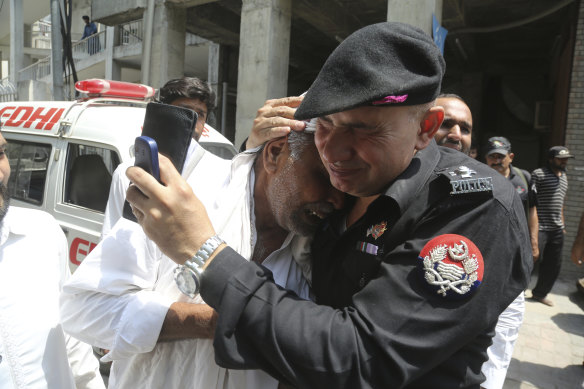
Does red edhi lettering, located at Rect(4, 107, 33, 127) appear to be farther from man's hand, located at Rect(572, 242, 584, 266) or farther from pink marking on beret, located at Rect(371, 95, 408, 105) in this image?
man's hand, located at Rect(572, 242, 584, 266)

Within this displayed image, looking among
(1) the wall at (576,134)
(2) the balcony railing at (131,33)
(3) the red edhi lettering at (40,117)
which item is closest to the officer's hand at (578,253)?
(1) the wall at (576,134)

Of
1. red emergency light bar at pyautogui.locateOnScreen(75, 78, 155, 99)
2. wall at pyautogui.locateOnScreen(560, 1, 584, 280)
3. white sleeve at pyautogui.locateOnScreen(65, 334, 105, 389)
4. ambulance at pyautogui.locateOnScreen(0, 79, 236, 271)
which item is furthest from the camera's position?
wall at pyautogui.locateOnScreen(560, 1, 584, 280)

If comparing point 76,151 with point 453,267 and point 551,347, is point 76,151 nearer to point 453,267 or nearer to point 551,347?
point 453,267

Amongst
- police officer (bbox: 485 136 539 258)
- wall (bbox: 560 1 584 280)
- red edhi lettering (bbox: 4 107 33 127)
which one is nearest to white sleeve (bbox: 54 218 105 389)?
red edhi lettering (bbox: 4 107 33 127)

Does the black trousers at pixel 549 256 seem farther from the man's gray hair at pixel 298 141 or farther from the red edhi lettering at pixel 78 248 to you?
the red edhi lettering at pixel 78 248

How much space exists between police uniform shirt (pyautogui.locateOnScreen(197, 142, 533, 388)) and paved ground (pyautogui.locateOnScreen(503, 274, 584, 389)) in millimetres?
3289

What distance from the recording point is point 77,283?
1.09m

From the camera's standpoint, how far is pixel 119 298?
1.06 meters

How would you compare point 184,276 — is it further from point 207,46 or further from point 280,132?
point 207,46

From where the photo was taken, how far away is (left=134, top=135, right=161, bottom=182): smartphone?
2.84ft

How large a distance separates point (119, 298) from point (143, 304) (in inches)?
3.0

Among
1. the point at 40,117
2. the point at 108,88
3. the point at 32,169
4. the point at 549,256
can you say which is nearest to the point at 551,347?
the point at 549,256

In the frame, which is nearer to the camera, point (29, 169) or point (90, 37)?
point (29, 169)

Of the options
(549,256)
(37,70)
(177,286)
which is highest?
(37,70)
